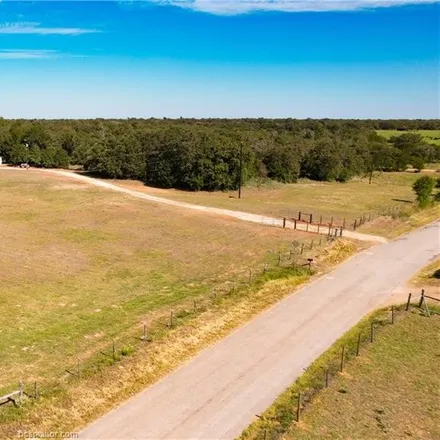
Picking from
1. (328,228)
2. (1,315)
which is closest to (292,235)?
(328,228)

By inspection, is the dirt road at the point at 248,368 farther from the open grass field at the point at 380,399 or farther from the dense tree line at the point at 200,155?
the dense tree line at the point at 200,155

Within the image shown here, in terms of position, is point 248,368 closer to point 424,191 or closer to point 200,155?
point 424,191

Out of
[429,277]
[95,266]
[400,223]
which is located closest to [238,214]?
[400,223]

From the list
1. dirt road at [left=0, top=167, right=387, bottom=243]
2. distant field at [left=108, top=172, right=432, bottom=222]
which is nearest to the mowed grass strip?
dirt road at [left=0, top=167, right=387, bottom=243]

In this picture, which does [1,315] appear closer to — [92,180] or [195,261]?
[195,261]

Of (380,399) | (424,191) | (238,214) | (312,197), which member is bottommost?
(312,197)

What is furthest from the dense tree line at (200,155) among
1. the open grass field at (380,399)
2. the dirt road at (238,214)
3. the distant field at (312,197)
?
the open grass field at (380,399)
